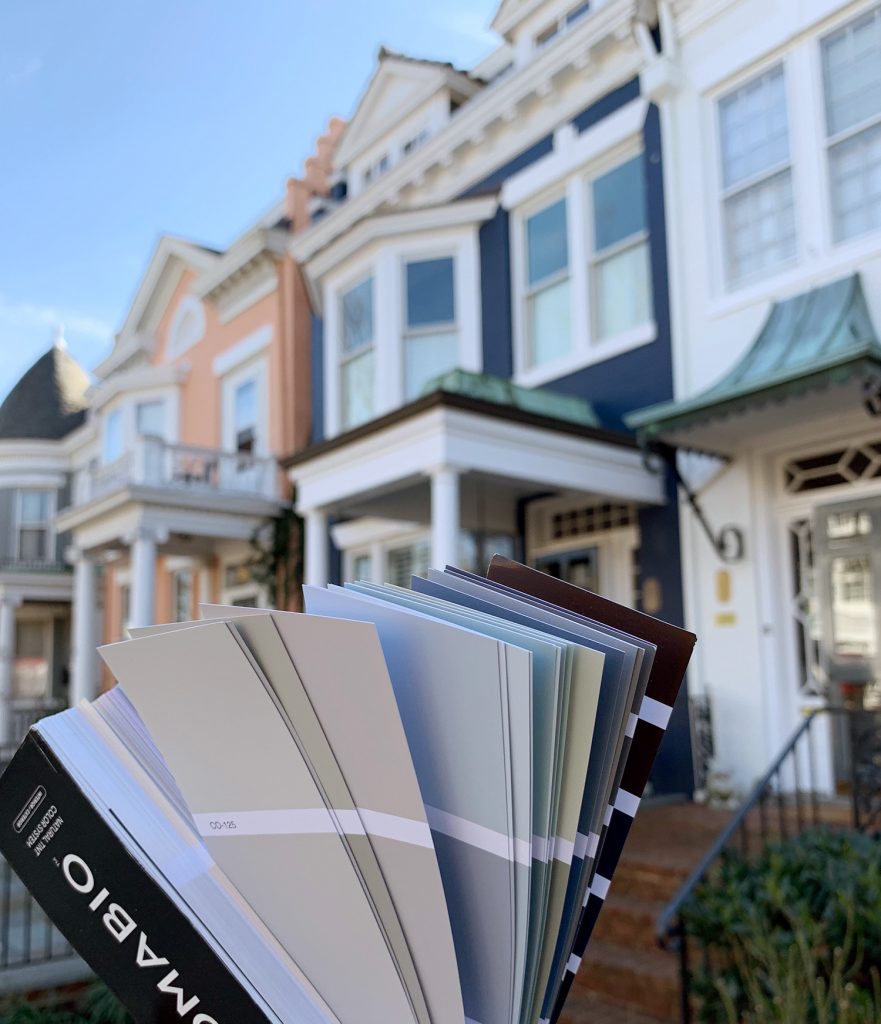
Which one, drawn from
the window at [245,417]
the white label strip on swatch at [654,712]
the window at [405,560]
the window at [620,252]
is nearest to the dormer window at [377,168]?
the window at [245,417]

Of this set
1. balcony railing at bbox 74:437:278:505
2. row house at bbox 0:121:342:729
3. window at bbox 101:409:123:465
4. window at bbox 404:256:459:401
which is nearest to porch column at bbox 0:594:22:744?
row house at bbox 0:121:342:729

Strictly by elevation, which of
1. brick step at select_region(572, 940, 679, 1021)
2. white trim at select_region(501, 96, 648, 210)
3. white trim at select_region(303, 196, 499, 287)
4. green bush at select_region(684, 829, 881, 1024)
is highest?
white trim at select_region(501, 96, 648, 210)

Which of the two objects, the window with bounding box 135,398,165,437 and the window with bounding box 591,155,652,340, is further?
the window with bounding box 135,398,165,437

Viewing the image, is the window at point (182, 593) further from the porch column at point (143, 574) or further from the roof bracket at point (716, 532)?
the roof bracket at point (716, 532)

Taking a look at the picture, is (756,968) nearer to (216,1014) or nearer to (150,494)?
(216,1014)

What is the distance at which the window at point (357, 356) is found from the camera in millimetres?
10812

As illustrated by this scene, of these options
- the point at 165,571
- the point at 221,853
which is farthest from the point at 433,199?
the point at 221,853

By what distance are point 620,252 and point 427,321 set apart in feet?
7.78

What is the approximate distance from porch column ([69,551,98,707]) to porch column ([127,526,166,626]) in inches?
71.9

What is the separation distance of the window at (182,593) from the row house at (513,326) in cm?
420

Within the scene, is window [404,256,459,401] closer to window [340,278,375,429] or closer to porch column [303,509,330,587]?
window [340,278,375,429]

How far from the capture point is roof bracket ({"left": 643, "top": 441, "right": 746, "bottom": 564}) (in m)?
7.33

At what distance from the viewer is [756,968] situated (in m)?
3.62

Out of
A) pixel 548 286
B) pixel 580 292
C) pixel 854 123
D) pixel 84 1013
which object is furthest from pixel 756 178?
pixel 84 1013
